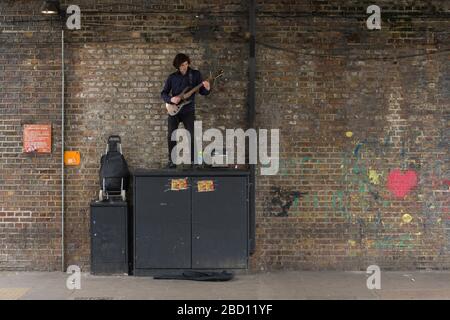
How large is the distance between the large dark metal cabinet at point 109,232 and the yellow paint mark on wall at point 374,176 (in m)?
3.78

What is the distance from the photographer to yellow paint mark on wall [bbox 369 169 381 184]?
939 cm

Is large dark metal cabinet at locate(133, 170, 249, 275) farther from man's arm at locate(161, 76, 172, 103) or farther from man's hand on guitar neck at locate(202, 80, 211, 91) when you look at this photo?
man's hand on guitar neck at locate(202, 80, 211, 91)

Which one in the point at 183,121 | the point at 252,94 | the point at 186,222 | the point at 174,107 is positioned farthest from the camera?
the point at 252,94

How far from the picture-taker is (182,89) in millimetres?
8875

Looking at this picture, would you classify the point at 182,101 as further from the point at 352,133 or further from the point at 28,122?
the point at 352,133

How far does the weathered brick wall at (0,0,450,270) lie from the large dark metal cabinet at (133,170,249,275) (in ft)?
2.43

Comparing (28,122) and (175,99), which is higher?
(175,99)

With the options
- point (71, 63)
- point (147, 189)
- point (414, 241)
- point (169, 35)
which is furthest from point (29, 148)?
point (414, 241)

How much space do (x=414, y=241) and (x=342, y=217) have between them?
46.3 inches

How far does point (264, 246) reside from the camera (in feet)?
30.6

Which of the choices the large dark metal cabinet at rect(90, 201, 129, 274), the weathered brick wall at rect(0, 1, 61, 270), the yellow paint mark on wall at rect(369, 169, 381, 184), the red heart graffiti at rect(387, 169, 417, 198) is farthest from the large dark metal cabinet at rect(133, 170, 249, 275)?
the red heart graffiti at rect(387, 169, 417, 198)

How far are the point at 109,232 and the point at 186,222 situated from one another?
113cm

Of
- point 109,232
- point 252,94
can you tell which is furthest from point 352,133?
point 109,232

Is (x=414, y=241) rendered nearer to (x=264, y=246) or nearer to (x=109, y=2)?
(x=264, y=246)
